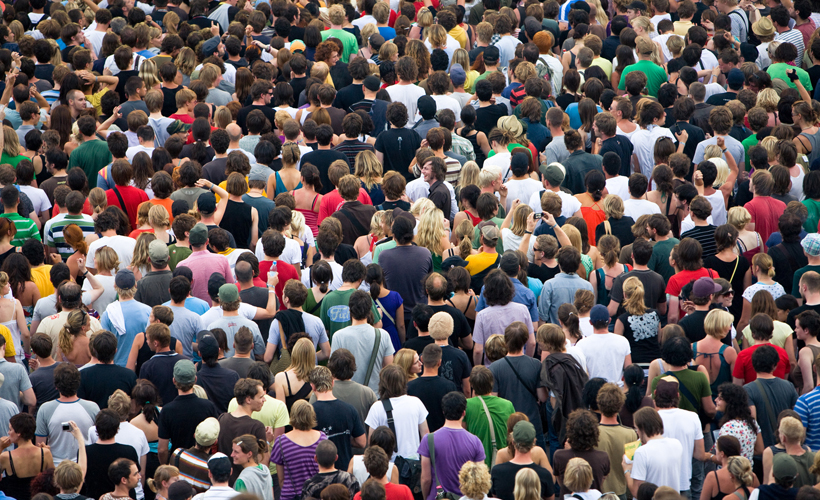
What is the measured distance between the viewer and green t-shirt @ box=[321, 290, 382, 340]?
8.43 meters

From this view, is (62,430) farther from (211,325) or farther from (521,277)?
(521,277)

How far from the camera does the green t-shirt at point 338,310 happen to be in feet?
27.7

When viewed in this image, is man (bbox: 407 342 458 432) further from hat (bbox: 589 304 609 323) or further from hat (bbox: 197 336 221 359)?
hat (bbox: 197 336 221 359)

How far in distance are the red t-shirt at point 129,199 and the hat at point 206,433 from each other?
4.10 meters

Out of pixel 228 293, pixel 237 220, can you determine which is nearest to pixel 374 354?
pixel 228 293

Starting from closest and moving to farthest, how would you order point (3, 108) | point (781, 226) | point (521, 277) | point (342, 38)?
1. point (521, 277)
2. point (781, 226)
3. point (3, 108)
4. point (342, 38)

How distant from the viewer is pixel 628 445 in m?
7.07

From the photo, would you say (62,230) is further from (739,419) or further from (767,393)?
(767,393)

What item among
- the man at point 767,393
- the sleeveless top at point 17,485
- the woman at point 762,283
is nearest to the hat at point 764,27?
the woman at point 762,283

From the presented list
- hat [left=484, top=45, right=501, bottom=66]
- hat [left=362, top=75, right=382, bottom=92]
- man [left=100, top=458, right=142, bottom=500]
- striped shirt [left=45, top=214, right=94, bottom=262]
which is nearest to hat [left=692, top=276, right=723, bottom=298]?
man [left=100, top=458, right=142, bottom=500]

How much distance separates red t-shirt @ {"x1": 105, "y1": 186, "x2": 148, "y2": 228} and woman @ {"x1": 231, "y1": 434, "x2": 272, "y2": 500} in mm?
4374

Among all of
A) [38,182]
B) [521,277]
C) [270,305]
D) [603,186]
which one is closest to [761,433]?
[521,277]

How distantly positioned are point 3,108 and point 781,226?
8932 millimetres

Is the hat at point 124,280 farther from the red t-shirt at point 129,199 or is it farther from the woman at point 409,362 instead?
the woman at point 409,362
